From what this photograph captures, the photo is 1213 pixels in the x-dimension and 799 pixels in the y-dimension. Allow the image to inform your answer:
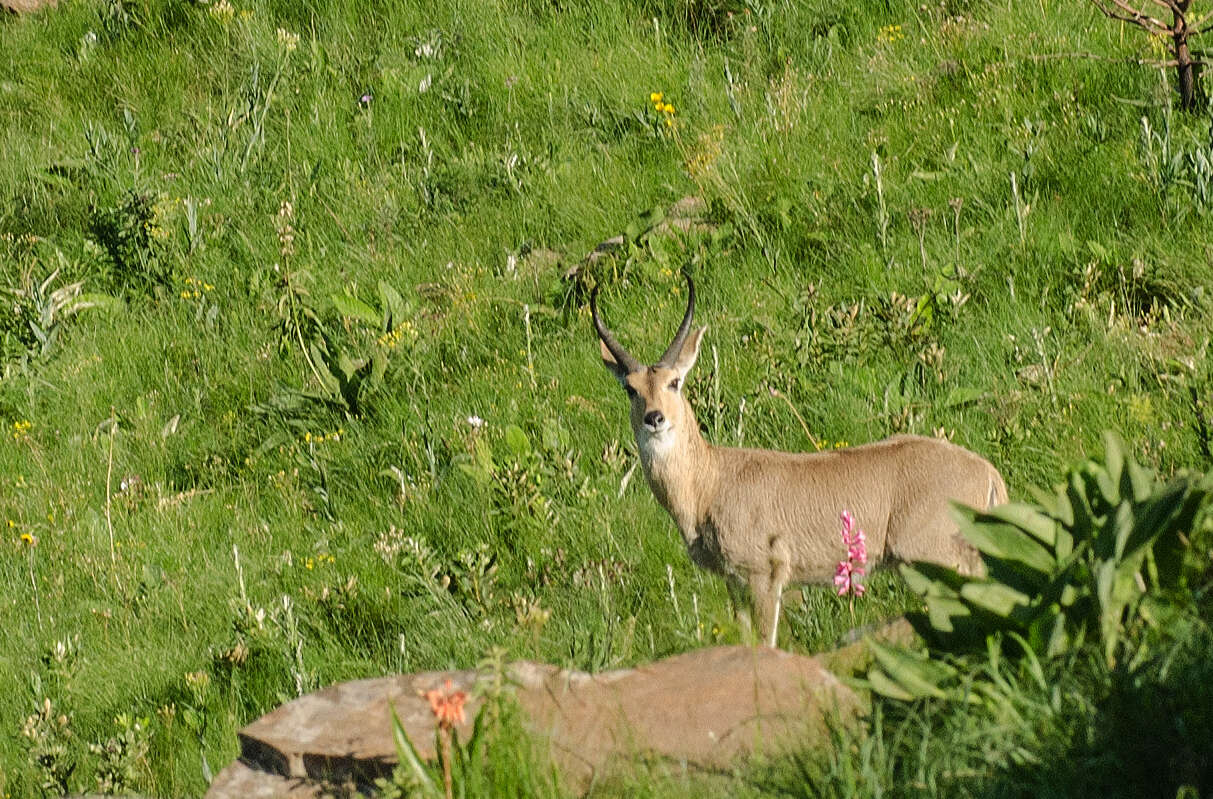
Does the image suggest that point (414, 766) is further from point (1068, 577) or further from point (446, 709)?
point (1068, 577)

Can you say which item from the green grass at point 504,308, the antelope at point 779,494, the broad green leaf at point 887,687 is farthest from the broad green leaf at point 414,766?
the antelope at point 779,494

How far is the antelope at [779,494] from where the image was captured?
6.75m

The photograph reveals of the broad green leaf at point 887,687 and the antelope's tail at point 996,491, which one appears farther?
the antelope's tail at point 996,491

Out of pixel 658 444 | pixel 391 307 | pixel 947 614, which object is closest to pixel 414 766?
pixel 947 614

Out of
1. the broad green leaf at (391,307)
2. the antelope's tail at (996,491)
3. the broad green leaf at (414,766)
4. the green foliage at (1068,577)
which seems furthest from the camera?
the broad green leaf at (391,307)

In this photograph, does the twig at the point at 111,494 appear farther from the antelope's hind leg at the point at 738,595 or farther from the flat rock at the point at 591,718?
the flat rock at the point at 591,718

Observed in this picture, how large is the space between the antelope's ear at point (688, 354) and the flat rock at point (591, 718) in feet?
9.48

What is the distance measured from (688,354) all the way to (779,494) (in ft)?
3.22

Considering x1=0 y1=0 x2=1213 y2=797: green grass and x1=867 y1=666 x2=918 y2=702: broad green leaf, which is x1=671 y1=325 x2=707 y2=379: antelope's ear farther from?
x1=867 y1=666 x2=918 y2=702: broad green leaf

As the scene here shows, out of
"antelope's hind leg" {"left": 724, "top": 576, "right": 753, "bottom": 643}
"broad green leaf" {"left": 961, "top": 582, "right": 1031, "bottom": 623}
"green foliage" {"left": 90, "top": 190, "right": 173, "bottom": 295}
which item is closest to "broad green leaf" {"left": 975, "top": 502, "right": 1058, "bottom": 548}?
"broad green leaf" {"left": 961, "top": 582, "right": 1031, "bottom": 623}

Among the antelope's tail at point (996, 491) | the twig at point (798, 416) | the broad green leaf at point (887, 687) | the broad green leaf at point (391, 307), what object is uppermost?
the broad green leaf at point (887, 687)

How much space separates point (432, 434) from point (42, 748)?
3186 millimetres

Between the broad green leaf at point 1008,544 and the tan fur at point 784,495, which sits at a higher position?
the broad green leaf at point 1008,544

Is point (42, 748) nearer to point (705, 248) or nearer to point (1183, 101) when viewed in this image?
point (705, 248)
